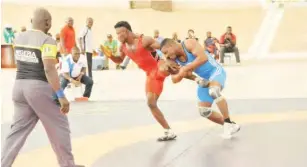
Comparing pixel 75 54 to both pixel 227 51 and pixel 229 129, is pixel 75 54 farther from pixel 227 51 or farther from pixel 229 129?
pixel 227 51

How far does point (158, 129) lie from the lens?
768cm

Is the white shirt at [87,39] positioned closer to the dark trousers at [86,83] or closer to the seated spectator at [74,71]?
the seated spectator at [74,71]

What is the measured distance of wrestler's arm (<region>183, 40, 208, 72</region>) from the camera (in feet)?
21.4

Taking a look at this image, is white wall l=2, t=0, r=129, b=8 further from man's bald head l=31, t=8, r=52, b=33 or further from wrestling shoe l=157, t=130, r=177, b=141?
man's bald head l=31, t=8, r=52, b=33

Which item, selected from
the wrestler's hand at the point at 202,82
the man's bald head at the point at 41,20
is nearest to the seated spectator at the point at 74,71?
the wrestler's hand at the point at 202,82

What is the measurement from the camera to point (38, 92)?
15.4 feet

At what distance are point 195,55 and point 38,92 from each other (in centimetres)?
242

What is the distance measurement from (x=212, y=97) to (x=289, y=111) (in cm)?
268

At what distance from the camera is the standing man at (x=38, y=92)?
4590mm

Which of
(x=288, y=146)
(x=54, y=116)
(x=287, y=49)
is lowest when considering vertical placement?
(x=287, y=49)

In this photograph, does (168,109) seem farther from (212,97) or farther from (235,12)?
(235,12)

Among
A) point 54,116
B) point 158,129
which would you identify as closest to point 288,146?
point 158,129

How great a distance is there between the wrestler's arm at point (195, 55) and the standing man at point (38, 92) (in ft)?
6.82

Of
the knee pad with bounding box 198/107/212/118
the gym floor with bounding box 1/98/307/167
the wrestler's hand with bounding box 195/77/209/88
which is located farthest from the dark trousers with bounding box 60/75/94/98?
the wrestler's hand with bounding box 195/77/209/88
